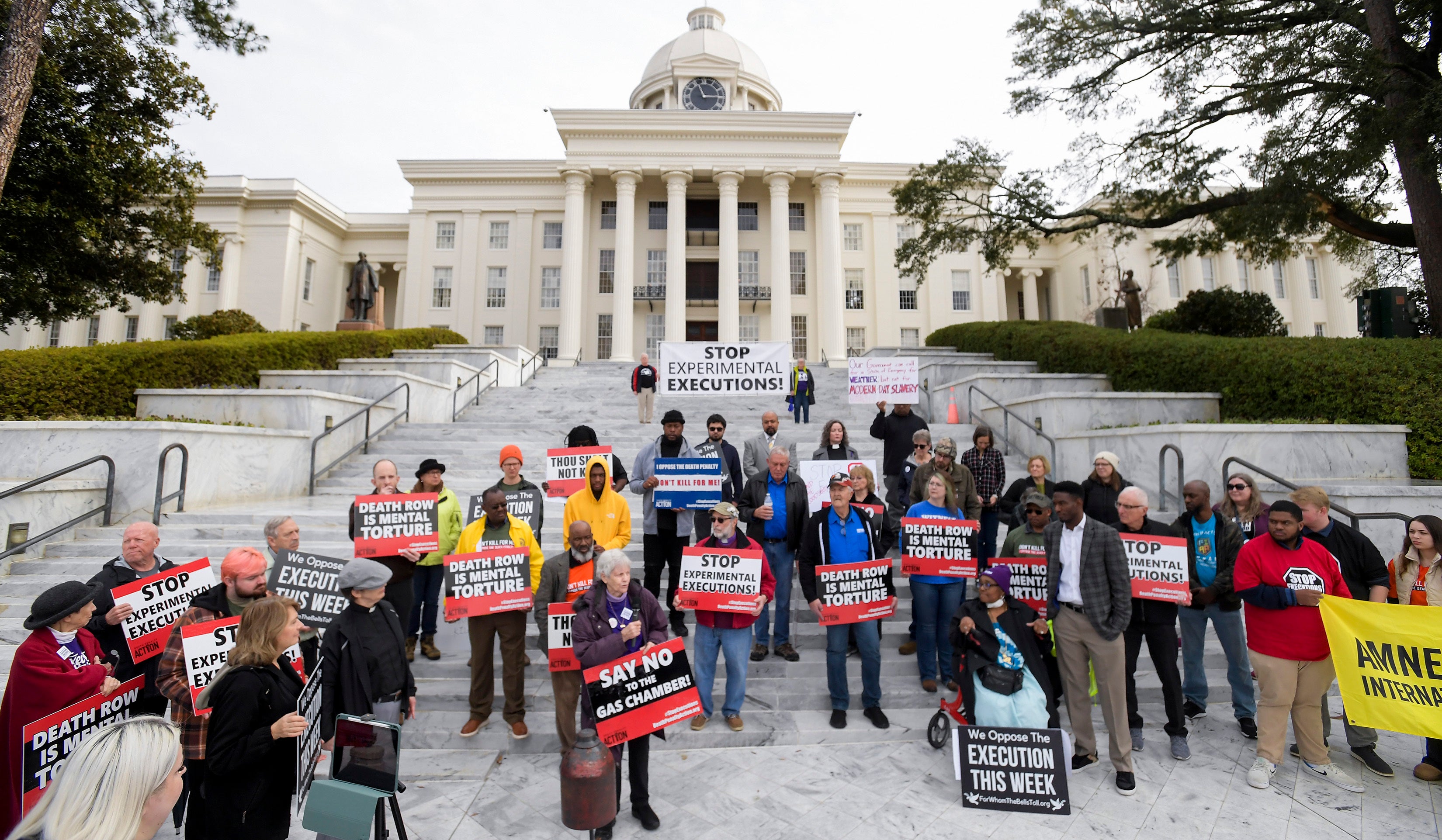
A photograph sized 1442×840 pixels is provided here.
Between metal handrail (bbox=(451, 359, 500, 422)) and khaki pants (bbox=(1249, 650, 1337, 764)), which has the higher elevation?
metal handrail (bbox=(451, 359, 500, 422))

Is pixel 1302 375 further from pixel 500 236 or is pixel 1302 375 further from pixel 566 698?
pixel 500 236

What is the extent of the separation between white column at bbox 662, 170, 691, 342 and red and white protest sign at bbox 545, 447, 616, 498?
26205 mm

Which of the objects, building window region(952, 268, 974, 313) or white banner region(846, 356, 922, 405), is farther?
building window region(952, 268, 974, 313)

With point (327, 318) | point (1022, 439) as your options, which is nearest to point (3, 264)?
point (1022, 439)

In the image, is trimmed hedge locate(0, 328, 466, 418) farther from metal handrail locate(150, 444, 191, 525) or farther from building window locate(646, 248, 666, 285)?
building window locate(646, 248, 666, 285)

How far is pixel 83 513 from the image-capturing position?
339 inches

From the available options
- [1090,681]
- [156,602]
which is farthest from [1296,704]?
[156,602]

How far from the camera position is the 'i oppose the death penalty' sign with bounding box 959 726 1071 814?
4.40 m

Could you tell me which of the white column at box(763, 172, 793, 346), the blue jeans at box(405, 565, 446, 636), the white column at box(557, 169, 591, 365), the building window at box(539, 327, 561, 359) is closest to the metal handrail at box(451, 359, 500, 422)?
the blue jeans at box(405, 565, 446, 636)

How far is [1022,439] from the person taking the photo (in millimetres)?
12594

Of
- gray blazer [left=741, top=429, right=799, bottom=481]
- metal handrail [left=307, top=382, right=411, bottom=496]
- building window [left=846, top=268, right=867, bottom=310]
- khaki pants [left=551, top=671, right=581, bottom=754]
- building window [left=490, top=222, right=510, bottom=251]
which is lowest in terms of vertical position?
khaki pants [left=551, top=671, right=581, bottom=754]

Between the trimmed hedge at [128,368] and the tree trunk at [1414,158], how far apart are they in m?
21.9

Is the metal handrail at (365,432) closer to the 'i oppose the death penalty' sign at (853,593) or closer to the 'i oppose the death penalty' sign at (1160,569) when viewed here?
the 'i oppose the death penalty' sign at (853,593)

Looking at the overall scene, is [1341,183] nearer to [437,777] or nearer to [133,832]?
[437,777]
